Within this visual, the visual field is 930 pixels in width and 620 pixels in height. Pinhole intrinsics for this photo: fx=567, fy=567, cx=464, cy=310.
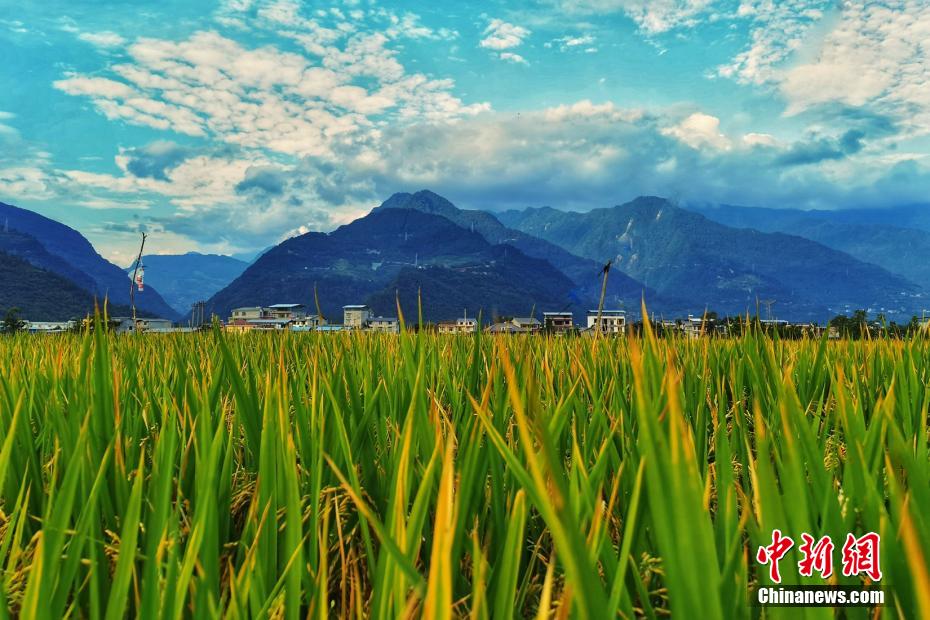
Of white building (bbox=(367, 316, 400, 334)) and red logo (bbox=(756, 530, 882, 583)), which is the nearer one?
red logo (bbox=(756, 530, 882, 583))

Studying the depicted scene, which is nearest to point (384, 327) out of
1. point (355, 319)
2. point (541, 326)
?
point (541, 326)

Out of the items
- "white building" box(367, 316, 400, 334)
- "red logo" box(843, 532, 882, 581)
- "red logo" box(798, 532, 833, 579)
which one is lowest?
"red logo" box(843, 532, 882, 581)

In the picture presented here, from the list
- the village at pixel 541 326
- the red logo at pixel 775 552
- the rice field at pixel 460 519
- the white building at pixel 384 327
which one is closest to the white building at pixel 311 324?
the village at pixel 541 326

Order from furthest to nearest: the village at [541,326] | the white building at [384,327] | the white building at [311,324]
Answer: the white building at [384,327]
the white building at [311,324]
the village at [541,326]

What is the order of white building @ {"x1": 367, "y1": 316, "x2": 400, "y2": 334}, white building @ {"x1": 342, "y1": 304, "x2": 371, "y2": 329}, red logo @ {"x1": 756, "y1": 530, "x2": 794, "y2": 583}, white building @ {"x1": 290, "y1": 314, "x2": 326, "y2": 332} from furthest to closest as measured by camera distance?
white building @ {"x1": 342, "y1": 304, "x2": 371, "y2": 329} → white building @ {"x1": 367, "y1": 316, "x2": 400, "y2": 334} → white building @ {"x1": 290, "y1": 314, "x2": 326, "y2": 332} → red logo @ {"x1": 756, "y1": 530, "x2": 794, "y2": 583}

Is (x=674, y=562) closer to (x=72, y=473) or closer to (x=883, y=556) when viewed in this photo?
(x=883, y=556)

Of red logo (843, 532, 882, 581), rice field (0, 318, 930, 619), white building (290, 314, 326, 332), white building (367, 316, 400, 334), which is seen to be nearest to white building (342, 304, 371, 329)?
white building (367, 316, 400, 334)

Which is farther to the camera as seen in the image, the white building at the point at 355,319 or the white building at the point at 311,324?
the white building at the point at 355,319

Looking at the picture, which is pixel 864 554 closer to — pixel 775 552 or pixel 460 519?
pixel 775 552

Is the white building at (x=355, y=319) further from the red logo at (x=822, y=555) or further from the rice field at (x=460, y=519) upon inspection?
the red logo at (x=822, y=555)

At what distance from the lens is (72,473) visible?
0.84 meters

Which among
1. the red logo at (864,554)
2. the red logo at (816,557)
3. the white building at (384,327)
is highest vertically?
the white building at (384,327)
